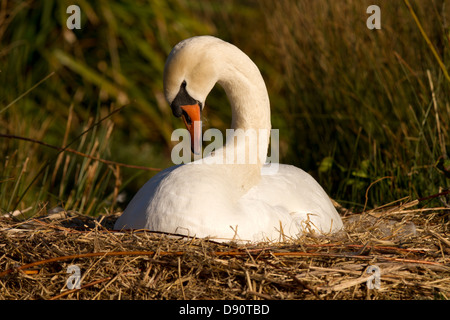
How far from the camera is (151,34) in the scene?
8125mm

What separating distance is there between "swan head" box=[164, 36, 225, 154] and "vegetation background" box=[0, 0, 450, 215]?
75 cm

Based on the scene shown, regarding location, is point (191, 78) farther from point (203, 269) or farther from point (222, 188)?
point (203, 269)

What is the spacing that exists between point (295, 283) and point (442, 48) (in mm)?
2916

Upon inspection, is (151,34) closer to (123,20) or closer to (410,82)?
(123,20)

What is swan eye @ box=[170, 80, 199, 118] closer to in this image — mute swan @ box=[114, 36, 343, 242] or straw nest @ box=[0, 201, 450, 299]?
mute swan @ box=[114, 36, 343, 242]

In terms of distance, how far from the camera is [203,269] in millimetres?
2760

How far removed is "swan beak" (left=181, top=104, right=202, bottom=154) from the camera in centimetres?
338

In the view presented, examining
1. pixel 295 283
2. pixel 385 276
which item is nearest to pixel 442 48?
pixel 385 276

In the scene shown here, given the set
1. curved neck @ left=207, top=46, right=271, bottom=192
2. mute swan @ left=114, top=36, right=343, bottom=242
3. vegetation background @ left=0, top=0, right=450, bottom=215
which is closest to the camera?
mute swan @ left=114, top=36, right=343, bottom=242

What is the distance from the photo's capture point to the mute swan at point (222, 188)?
10.2ft

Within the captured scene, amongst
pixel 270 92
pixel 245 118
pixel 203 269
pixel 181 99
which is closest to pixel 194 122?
pixel 181 99

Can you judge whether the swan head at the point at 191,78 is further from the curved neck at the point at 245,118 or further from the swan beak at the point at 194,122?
the curved neck at the point at 245,118

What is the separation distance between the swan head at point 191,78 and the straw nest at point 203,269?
71 centimetres

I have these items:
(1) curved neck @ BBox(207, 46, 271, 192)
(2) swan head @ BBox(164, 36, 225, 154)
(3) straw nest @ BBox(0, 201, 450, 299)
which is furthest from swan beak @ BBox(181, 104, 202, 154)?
(3) straw nest @ BBox(0, 201, 450, 299)
